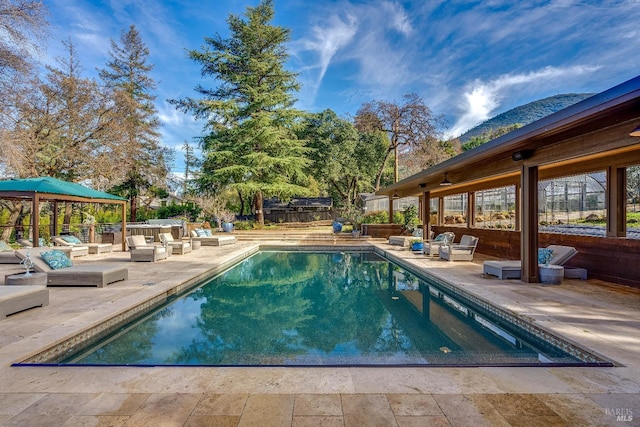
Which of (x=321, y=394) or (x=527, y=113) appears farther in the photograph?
(x=527, y=113)

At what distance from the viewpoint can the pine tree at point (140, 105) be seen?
2481 centimetres

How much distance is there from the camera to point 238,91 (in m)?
21.8

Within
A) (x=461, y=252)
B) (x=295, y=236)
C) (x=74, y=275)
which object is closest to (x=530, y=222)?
(x=461, y=252)

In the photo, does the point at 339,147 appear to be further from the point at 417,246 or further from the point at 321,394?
the point at 321,394

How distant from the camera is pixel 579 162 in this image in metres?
8.14

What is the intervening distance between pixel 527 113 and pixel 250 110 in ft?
210

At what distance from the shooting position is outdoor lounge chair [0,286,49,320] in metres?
4.30

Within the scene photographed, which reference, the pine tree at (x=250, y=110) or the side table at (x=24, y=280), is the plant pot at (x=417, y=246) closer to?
the pine tree at (x=250, y=110)

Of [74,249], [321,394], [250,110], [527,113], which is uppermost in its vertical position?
[527,113]

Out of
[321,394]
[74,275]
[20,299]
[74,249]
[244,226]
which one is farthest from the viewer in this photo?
[244,226]

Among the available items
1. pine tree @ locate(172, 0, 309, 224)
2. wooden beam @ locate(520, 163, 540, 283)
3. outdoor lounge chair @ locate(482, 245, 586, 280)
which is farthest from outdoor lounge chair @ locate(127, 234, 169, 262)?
pine tree @ locate(172, 0, 309, 224)

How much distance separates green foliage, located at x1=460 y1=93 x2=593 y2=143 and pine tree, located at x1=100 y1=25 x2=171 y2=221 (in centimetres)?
Result: 5106

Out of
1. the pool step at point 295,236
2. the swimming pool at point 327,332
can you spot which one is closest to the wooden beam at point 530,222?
the swimming pool at point 327,332

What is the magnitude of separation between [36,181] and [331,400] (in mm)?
11543
